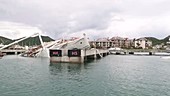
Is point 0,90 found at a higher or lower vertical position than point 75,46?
lower

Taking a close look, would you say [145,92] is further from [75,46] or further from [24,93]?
[75,46]

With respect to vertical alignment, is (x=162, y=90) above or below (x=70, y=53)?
below

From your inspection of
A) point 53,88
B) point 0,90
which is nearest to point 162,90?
point 53,88

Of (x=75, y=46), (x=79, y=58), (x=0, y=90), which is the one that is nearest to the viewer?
(x=0, y=90)

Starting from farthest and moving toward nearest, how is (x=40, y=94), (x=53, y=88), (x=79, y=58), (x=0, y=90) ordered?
1. (x=79, y=58)
2. (x=53, y=88)
3. (x=0, y=90)
4. (x=40, y=94)

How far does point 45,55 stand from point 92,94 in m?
95.1

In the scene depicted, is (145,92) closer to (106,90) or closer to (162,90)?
(162,90)

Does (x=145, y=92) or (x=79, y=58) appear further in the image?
(x=79, y=58)

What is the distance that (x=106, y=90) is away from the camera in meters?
30.4

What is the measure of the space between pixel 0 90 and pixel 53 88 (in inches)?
288

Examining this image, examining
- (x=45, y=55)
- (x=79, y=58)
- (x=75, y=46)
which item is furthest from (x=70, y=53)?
(x=45, y=55)

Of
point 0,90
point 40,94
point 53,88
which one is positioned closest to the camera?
point 40,94

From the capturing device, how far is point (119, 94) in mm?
27922

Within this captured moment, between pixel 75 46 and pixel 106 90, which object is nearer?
pixel 106 90
